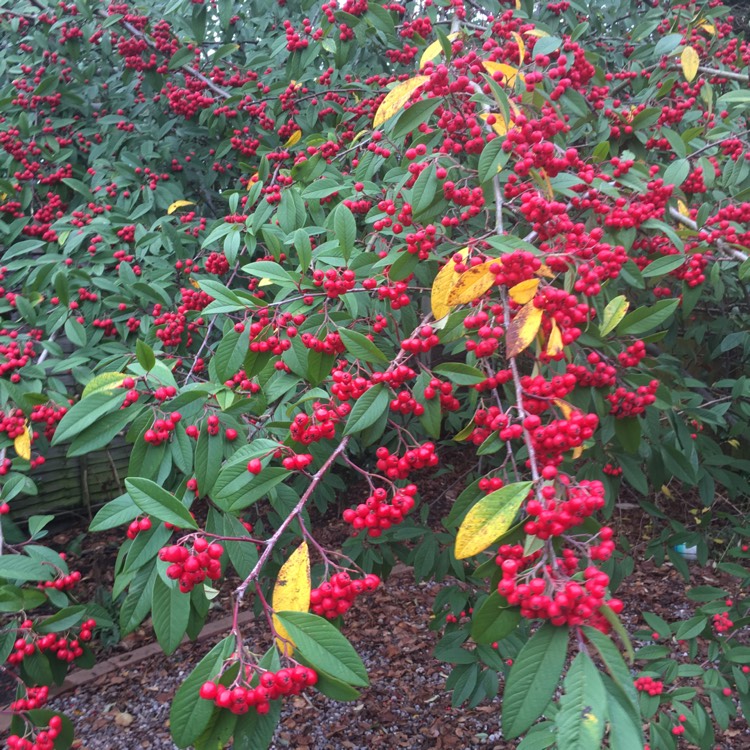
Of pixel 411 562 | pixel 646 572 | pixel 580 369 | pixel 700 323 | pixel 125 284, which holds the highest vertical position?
pixel 580 369

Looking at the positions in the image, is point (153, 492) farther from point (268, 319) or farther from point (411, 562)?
point (411, 562)

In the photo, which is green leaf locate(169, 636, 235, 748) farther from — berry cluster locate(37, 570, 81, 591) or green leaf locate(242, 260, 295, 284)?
berry cluster locate(37, 570, 81, 591)

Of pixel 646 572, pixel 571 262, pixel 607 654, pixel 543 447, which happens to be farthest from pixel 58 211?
pixel 646 572

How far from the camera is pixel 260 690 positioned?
1.03 m

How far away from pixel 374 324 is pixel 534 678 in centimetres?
112

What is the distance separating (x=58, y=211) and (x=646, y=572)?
5.28m

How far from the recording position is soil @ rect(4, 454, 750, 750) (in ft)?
12.3

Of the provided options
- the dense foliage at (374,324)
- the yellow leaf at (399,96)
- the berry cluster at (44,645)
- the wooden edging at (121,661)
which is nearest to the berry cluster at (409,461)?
the dense foliage at (374,324)

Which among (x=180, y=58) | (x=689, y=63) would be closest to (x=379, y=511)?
(x=689, y=63)

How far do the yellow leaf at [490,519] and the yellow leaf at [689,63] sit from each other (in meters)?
2.38

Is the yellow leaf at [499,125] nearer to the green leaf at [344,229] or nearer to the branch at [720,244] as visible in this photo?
the green leaf at [344,229]

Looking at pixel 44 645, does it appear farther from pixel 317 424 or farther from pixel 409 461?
pixel 409 461

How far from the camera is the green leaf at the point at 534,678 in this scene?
1013 mm

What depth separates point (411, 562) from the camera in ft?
10.4
